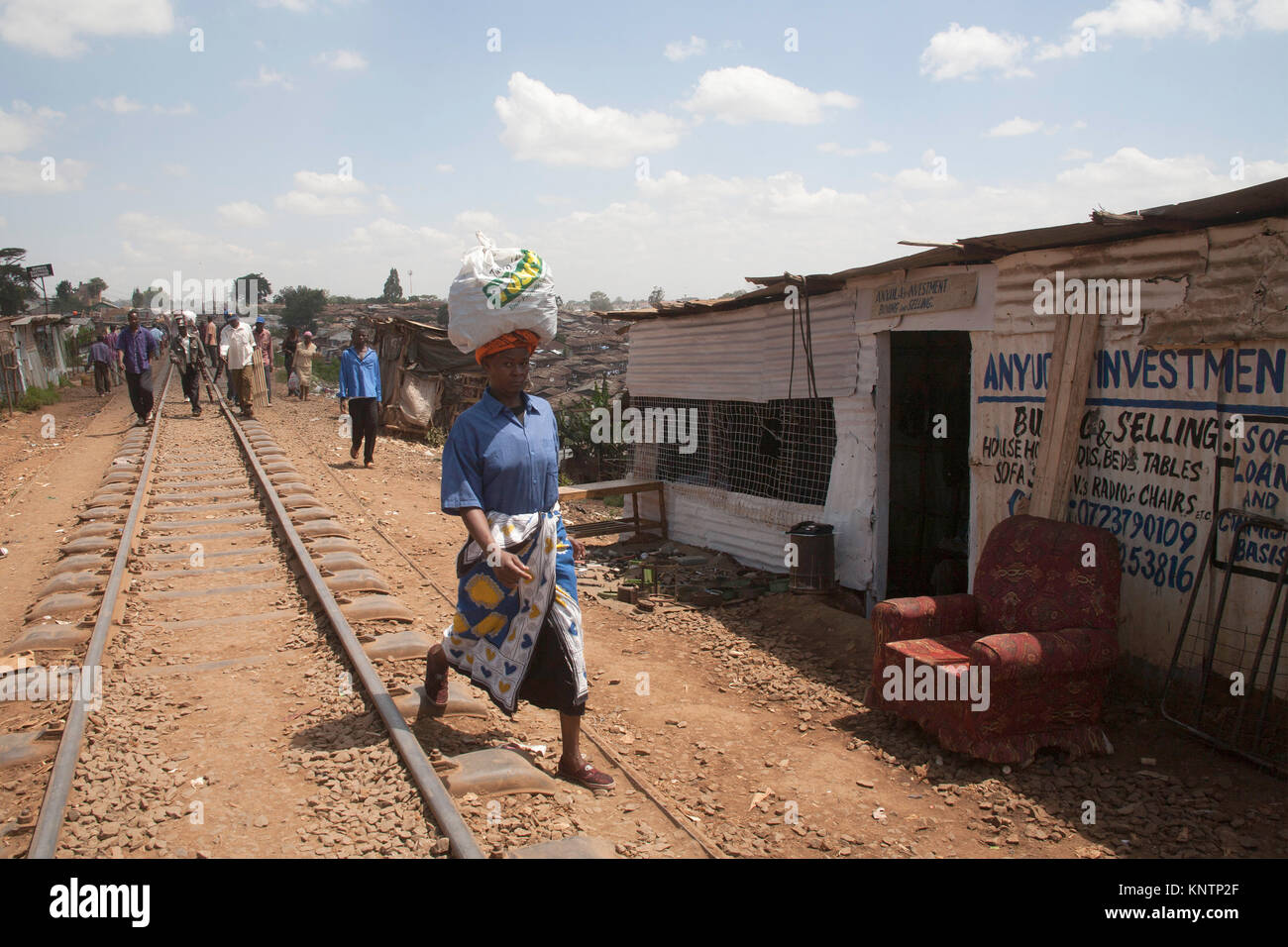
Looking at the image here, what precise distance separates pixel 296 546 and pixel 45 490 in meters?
6.23

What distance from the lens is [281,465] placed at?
39.4 ft

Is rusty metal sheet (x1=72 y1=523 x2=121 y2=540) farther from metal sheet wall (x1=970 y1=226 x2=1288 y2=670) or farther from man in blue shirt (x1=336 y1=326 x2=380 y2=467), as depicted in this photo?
metal sheet wall (x1=970 y1=226 x2=1288 y2=670)

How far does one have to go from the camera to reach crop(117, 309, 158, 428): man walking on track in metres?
16.0

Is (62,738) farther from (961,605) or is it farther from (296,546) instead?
(961,605)

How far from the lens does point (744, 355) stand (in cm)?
988

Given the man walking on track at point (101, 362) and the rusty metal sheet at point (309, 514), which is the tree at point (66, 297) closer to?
the man walking on track at point (101, 362)

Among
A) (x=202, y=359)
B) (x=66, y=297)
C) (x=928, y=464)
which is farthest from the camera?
(x=66, y=297)

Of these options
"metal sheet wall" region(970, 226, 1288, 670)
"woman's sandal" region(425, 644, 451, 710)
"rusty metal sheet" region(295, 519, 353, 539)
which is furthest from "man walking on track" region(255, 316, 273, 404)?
"metal sheet wall" region(970, 226, 1288, 670)

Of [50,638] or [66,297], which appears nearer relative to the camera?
[50,638]

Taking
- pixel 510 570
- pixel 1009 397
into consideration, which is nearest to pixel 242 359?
pixel 1009 397

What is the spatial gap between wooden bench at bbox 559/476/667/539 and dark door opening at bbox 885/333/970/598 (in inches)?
159

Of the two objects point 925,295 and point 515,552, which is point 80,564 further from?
point 925,295

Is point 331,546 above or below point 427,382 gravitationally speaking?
below

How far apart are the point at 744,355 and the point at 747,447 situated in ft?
3.58
